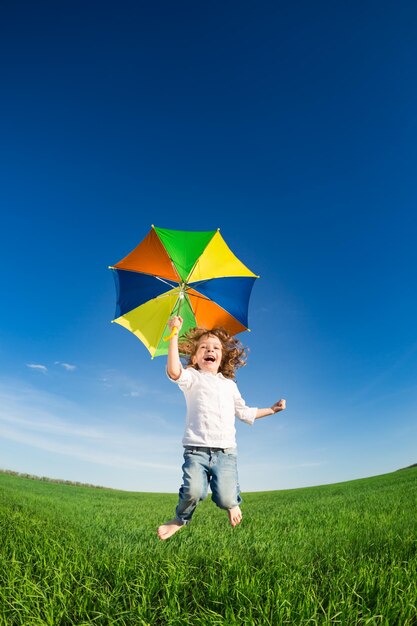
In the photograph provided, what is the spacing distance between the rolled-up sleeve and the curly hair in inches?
19.8

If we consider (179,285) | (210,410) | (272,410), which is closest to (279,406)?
(272,410)

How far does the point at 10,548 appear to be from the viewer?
4660 millimetres

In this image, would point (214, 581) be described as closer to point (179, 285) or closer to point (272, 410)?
point (272, 410)

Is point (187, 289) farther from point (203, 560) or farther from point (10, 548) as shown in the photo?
point (10, 548)

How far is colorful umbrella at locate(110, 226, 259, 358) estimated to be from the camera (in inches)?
227

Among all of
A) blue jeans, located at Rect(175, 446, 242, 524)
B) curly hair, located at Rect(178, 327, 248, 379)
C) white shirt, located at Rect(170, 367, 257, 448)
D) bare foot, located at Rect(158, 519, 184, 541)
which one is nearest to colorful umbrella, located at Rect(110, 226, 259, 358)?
curly hair, located at Rect(178, 327, 248, 379)

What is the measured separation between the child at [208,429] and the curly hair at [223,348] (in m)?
0.23

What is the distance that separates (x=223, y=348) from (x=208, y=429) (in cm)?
141

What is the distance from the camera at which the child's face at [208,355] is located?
16.7ft

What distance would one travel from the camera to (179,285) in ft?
19.1

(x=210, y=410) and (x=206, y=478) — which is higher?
(x=210, y=410)

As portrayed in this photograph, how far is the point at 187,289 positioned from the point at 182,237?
76cm

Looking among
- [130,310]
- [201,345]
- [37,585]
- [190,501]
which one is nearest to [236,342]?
[201,345]

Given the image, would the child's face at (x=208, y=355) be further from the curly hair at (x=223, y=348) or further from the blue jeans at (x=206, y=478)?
the blue jeans at (x=206, y=478)
